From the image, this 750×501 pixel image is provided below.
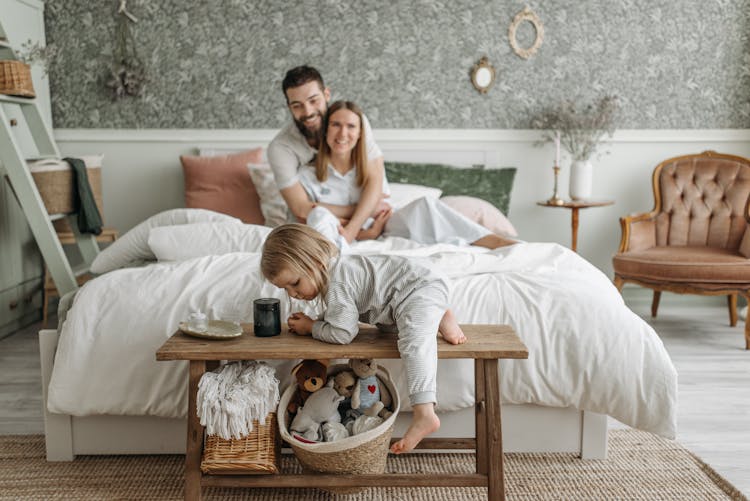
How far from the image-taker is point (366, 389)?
184cm

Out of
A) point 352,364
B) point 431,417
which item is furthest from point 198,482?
point 431,417

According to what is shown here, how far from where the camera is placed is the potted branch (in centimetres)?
394

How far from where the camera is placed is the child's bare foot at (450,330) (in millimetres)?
1766

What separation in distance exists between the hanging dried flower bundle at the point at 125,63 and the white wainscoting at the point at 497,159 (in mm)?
266

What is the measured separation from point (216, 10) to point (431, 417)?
123 inches

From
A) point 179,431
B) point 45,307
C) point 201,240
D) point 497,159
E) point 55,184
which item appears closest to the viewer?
point 179,431

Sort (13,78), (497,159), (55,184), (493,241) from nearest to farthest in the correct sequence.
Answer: (493,241) → (13,78) → (55,184) → (497,159)

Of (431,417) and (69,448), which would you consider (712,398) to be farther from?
(69,448)

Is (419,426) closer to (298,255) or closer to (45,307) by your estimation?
(298,255)

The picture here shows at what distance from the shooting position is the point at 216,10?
399 centimetres

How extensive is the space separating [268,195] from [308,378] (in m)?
1.87

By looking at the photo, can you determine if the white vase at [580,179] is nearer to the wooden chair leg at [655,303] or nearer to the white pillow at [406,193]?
the wooden chair leg at [655,303]

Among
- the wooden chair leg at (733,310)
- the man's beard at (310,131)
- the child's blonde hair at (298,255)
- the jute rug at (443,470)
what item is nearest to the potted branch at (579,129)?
the wooden chair leg at (733,310)

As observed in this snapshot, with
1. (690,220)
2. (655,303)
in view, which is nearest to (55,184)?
(655,303)
